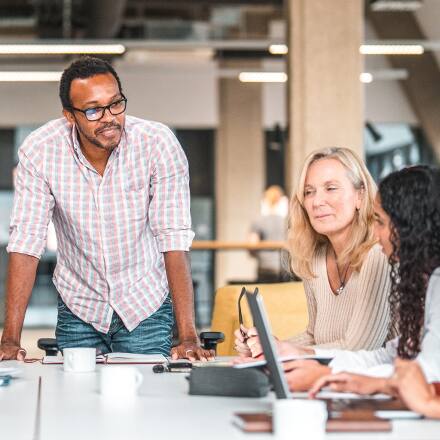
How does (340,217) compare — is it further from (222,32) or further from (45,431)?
(222,32)

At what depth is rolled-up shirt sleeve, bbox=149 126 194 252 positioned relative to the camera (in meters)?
3.41

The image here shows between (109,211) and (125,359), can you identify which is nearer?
(125,359)

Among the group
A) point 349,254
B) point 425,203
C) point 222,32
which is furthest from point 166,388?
point 222,32

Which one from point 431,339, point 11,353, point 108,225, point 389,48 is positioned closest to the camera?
point 431,339

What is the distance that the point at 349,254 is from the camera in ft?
10.4

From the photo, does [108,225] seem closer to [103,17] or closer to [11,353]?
[11,353]

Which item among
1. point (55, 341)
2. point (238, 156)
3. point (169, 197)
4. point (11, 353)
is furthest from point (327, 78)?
point (238, 156)

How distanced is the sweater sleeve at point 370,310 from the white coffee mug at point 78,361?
73 centimetres

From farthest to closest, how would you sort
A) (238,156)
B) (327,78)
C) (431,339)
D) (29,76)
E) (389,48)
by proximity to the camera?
(238,156)
(29,76)
(389,48)
(327,78)
(431,339)

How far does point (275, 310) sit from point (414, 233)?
2.16 metres

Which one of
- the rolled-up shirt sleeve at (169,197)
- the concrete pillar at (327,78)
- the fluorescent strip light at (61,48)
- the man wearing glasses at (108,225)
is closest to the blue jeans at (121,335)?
the man wearing glasses at (108,225)

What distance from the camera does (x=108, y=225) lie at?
3418mm

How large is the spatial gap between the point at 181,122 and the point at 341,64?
855 centimetres

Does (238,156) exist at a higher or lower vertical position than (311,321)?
higher
